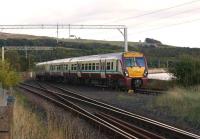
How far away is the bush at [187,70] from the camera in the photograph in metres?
32.9

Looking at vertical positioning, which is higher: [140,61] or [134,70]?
[140,61]

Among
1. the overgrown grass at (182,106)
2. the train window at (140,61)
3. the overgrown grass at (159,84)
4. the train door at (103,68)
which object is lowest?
the overgrown grass at (159,84)

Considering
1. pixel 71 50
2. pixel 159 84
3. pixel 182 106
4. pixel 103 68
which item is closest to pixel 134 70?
pixel 103 68

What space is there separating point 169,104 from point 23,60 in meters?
90.0

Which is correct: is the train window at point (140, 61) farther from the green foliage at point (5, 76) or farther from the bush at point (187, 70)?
the green foliage at point (5, 76)

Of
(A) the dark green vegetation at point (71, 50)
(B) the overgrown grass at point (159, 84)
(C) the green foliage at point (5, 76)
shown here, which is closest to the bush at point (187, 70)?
(B) the overgrown grass at point (159, 84)

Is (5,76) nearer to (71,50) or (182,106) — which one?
(182,106)

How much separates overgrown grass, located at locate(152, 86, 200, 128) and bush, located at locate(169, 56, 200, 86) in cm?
819

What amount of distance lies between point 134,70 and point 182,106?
1360 centimetres

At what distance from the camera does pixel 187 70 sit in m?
33.2

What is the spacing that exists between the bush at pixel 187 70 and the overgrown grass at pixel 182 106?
8194mm

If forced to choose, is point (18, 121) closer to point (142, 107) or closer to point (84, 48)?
point (142, 107)

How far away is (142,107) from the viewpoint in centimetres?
2242

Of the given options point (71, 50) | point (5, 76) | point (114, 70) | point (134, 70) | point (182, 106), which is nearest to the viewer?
point (182, 106)
